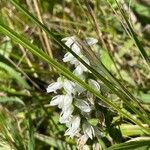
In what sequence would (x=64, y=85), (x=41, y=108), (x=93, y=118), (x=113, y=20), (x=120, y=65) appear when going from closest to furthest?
(x=64, y=85) < (x=93, y=118) < (x=41, y=108) < (x=120, y=65) < (x=113, y=20)

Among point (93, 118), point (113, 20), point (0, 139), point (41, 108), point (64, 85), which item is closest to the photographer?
point (64, 85)

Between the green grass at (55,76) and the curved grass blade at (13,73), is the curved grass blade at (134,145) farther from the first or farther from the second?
the curved grass blade at (13,73)

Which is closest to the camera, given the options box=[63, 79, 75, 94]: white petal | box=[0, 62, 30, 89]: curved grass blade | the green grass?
box=[63, 79, 75, 94]: white petal

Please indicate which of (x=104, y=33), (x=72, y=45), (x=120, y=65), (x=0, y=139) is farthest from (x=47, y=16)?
(x=72, y=45)

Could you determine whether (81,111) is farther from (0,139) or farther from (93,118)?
(0,139)

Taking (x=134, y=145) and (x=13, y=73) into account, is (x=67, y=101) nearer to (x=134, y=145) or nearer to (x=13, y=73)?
(x=134, y=145)

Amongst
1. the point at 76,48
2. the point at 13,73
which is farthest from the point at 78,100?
the point at 13,73

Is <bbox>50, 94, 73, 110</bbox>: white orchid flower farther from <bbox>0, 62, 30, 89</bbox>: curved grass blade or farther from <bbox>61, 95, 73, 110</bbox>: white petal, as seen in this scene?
<bbox>0, 62, 30, 89</bbox>: curved grass blade

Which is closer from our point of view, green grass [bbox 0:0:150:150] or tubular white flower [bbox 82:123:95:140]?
tubular white flower [bbox 82:123:95:140]

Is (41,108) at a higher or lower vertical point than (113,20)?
lower

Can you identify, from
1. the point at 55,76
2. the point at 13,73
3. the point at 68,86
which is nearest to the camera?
the point at 68,86

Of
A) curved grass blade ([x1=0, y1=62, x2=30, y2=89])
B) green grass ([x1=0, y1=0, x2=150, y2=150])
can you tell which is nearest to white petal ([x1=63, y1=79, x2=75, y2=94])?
→ green grass ([x1=0, y1=0, x2=150, y2=150])
